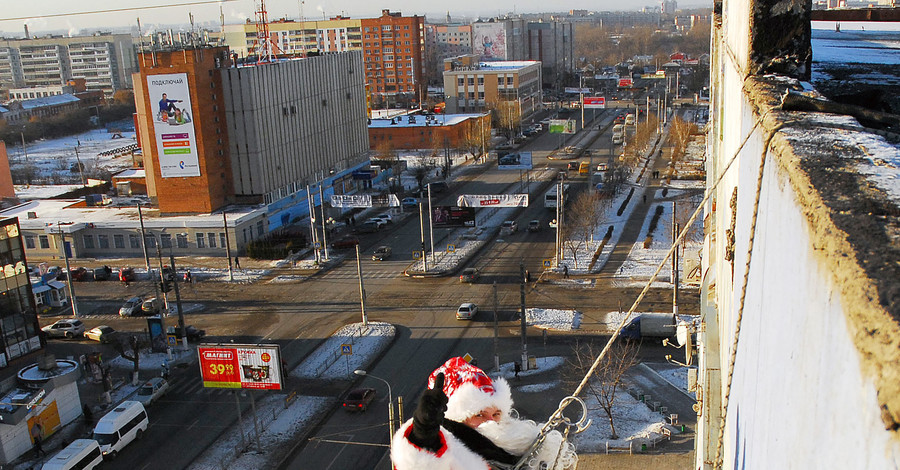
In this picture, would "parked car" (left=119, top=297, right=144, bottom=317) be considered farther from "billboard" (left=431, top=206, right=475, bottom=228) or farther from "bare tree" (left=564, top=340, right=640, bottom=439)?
"bare tree" (left=564, top=340, right=640, bottom=439)

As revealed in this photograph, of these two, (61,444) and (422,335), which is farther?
(422,335)

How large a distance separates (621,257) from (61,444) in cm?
2015

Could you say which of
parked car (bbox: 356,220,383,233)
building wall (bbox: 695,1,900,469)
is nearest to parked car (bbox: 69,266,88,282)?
parked car (bbox: 356,220,383,233)

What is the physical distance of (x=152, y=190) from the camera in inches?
1427

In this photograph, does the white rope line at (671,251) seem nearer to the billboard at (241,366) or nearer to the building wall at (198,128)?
the billboard at (241,366)

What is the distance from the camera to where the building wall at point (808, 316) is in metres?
0.89

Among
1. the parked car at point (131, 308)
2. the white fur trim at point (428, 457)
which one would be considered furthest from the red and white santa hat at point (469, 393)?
the parked car at point (131, 308)

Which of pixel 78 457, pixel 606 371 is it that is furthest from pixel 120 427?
pixel 606 371

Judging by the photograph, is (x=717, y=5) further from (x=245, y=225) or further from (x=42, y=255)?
(x=42, y=255)

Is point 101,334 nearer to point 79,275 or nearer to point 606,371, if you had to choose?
point 79,275

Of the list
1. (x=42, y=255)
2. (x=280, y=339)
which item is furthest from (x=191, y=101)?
(x=280, y=339)

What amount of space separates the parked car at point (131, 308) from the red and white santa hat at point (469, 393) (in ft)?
80.8

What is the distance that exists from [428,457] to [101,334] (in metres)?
23.6

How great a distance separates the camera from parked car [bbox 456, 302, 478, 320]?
2341 centimetres
